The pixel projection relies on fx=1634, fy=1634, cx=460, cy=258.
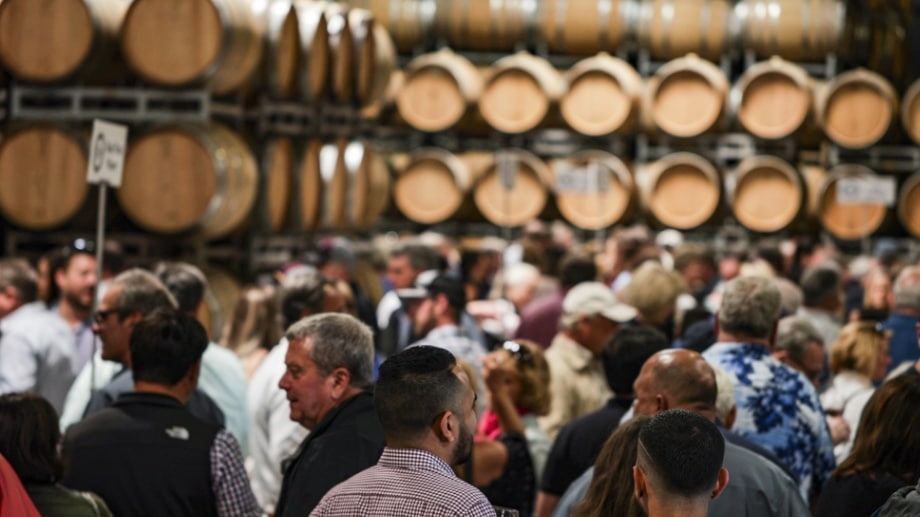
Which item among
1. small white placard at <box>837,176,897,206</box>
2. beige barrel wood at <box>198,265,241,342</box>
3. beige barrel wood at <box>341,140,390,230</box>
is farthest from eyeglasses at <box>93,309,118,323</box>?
small white placard at <box>837,176,897,206</box>

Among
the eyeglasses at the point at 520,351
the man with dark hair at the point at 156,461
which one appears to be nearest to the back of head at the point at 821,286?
the eyeglasses at the point at 520,351

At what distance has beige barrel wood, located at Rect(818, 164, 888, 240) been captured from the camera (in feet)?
56.7

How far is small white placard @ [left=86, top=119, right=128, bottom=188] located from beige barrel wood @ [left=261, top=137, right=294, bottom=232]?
362cm

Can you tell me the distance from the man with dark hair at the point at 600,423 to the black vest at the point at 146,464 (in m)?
1.41

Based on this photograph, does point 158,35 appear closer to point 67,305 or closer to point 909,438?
point 67,305

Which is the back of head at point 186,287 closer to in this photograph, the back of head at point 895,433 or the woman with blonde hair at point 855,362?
the woman with blonde hair at point 855,362

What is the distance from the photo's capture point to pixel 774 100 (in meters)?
17.1

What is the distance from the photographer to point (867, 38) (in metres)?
18.3

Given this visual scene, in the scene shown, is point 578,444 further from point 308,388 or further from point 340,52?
point 340,52

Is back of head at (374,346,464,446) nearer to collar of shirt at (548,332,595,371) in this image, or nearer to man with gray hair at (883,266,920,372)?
collar of shirt at (548,332,595,371)

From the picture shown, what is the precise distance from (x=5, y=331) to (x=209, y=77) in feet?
10.2

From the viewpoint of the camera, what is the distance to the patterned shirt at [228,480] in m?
4.71

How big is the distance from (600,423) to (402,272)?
4.73 meters

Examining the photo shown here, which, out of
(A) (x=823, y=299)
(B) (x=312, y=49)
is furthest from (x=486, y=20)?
(A) (x=823, y=299)
